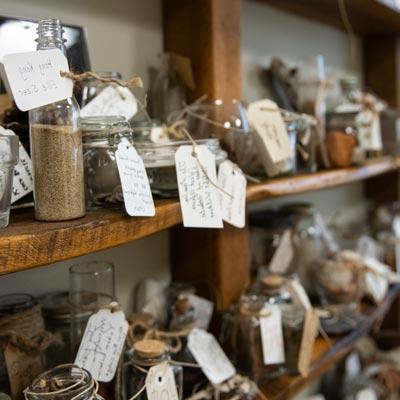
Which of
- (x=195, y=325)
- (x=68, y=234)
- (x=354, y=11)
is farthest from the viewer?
(x=354, y=11)

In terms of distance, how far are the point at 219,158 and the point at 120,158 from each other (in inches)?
8.7

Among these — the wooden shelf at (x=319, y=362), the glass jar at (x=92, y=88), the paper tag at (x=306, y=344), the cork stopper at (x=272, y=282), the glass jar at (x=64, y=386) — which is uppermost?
the glass jar at (x=92, y=88)

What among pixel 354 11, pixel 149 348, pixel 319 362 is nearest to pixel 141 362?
pixel 149 348

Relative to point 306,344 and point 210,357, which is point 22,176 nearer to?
point 210,357

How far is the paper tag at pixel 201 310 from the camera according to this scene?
0.97m

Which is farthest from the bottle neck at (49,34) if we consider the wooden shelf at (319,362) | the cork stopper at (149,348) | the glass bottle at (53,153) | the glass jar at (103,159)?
the wooden shelf at (319,362)

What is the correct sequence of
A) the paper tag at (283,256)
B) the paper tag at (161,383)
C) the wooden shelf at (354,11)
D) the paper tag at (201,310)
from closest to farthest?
the paper tag at (161,383) → the paper tag at (201,310) → the paper tag at (283,256) → the wooden shelf at (354,11)

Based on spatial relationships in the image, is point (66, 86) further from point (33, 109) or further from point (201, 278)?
point (201, 278)

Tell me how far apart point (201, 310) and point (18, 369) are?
37 cm

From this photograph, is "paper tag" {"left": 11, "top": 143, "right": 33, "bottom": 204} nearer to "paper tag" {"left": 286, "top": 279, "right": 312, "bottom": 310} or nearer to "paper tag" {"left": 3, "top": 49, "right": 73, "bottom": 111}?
"paper tag" {"left": 3, "top": 49, "right": 73, "bottom": 111}

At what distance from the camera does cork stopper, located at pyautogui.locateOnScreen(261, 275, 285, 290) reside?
1032 mm

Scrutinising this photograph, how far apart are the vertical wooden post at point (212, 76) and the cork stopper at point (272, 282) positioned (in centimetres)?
4

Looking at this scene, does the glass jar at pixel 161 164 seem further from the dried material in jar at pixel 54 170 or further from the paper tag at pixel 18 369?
the paper tag at pixel 18 369

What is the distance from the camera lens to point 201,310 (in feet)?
3.22
